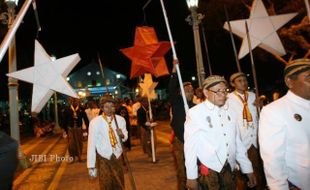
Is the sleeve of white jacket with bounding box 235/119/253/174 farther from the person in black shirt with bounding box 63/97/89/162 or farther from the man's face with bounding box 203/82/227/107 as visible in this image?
the person in black shirt with bounding box 63/97/89/162

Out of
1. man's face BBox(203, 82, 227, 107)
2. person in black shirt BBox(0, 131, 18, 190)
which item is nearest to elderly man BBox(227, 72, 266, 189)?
man's face BBox(203, 82, 227, 107)

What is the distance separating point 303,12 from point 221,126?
12915 millimetres

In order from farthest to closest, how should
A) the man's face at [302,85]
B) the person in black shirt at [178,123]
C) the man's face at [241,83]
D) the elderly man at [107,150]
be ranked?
the man's face at [241,83], the person in black shirt at [178,123], the elderly man at [107,150], the man's face at [302,85]

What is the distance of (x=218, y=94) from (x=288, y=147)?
113cm

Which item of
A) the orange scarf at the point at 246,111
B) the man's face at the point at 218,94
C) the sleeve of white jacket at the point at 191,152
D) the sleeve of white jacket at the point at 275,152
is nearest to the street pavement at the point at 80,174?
the orange scarf at the point at 246,111

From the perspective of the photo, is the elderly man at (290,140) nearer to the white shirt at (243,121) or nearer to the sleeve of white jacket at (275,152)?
the sleeve of white jacket at (275,152)

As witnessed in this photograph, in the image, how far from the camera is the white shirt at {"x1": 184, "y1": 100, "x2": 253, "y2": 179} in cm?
366

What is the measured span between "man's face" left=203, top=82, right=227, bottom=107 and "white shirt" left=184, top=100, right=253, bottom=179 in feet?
0.20

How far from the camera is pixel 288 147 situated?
2.95 metres

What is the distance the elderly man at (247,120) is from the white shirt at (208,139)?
5.41 feet

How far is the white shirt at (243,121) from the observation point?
5.39 metres

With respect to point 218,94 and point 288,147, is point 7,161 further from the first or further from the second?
point 218,94

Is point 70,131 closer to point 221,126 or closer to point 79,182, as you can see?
point 79,182

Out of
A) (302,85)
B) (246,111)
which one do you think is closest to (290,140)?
(302,85)
